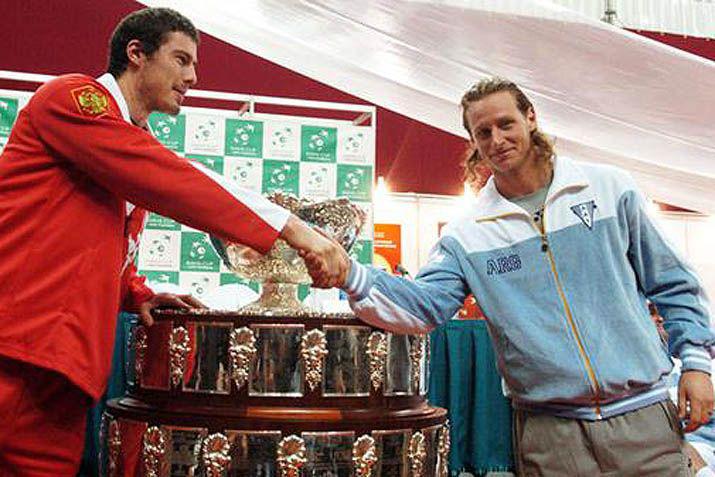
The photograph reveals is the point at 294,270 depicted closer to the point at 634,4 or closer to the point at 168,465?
the point at 168,465

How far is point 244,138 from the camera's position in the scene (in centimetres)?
395

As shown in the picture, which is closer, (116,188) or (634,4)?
(116,188)

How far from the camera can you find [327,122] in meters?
4.04

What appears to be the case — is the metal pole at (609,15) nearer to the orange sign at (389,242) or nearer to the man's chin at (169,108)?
the orange sign at (389,242)

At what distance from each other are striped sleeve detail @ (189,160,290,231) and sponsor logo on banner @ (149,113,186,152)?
239 centimetres

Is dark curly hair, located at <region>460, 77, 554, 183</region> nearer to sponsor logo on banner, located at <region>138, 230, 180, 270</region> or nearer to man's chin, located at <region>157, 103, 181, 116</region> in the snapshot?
man's chin, located at <region>157, 103, 181, 116</region>

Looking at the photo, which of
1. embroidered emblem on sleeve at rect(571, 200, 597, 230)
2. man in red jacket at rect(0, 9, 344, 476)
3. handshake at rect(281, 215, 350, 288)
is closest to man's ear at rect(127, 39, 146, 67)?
man in red jacket at rect(0, 9, 344, 476)

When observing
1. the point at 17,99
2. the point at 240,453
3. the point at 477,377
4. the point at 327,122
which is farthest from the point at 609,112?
the point at 17,99

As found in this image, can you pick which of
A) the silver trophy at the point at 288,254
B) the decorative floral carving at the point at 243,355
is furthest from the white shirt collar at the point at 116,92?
the decorative floral carving at the point at 243,355

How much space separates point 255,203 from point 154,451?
0.53 m

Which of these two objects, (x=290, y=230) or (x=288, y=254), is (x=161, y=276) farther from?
(x=290, y=230)

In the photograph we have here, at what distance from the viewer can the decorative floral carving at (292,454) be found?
5.05 feet

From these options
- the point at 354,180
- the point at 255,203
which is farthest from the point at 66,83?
the point at 354,180

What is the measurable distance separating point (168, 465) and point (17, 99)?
8.61 ft
